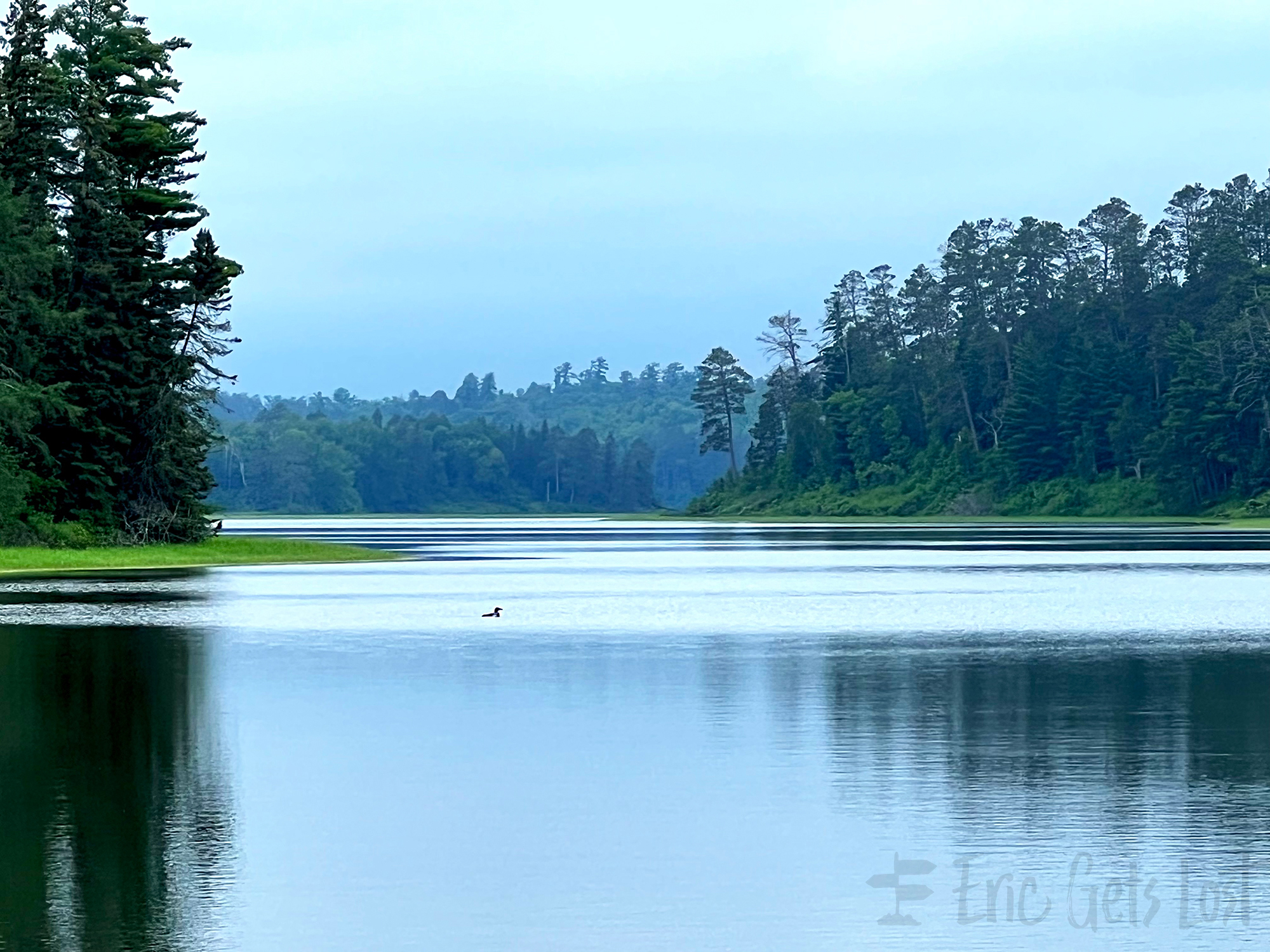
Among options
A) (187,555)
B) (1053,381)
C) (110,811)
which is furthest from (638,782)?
(1053,381)

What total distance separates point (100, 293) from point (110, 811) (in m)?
63.1

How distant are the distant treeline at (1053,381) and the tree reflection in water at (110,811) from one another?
11799cm

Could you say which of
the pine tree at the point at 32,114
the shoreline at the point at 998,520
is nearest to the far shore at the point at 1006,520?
the shoreline at the point at 998,520

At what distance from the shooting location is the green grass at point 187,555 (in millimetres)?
69000

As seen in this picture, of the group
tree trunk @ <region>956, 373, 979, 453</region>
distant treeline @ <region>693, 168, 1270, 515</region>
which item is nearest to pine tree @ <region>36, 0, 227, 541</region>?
distant treeline @ <region>693, 168, 1270, 515</region>

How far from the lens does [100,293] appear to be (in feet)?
252

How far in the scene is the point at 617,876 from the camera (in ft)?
46.6

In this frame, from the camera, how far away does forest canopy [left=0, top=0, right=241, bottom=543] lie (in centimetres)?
7244

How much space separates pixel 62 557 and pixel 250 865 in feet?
193

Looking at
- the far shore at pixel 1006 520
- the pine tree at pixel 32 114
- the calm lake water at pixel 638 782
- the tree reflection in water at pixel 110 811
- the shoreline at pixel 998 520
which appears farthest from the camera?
the shoreline at pixel 998 520

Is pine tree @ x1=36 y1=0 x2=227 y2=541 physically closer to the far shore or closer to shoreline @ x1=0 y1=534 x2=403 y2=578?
shoreline @ x1=0 y1=534 x2=403 y2=578

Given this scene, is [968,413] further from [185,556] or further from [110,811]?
[110,811]

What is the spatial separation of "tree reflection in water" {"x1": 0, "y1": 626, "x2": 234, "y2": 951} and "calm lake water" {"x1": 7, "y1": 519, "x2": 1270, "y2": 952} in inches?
2.0

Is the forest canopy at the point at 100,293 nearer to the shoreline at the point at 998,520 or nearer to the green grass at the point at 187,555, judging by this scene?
the green grass at the point at 187,555
